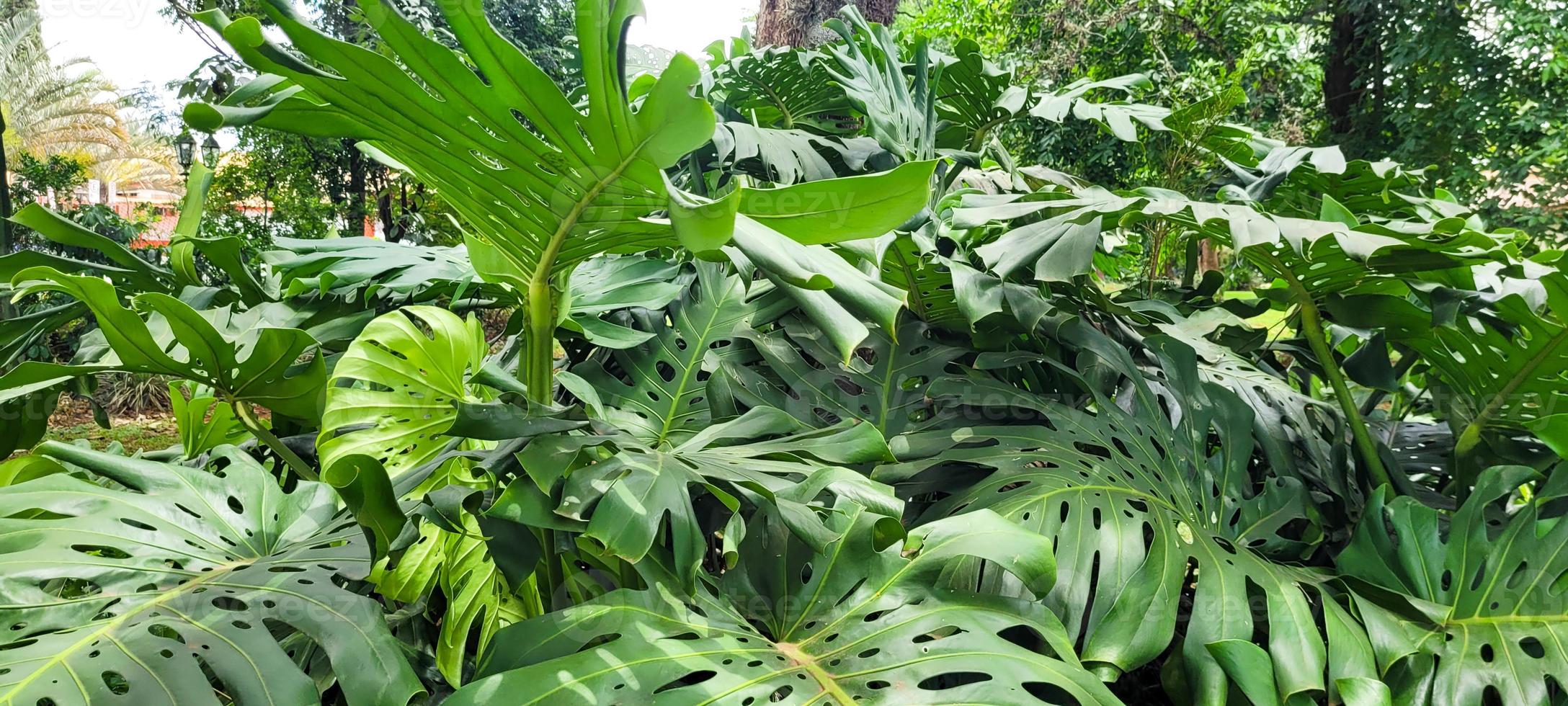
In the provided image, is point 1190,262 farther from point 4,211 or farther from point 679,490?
point 4,211

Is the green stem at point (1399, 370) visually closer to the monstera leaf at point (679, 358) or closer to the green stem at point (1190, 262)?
the green stem at point (1190, 262)

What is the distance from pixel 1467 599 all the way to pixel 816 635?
0.60 metres

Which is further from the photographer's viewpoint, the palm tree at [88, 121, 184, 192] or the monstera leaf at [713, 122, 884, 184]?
the palm tree at [88, 121, 184, 192]

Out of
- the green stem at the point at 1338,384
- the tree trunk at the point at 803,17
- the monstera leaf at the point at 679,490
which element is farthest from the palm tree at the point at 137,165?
the green stem at the point at 1338,384

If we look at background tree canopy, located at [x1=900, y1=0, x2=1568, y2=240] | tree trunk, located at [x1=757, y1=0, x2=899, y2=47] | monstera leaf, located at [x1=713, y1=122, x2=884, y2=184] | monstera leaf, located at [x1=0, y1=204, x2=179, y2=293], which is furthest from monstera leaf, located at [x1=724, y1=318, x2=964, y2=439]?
background tree canopy, located at [x1=900, y1=0, x2=1568, y2=240]

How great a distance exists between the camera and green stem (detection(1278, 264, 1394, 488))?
886 millimetres

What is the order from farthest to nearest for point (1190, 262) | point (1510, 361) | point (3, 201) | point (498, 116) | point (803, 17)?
point (803, 17)
point (3, 201)
point (1190, 262)
point (1510, 361)
point (498, 116)

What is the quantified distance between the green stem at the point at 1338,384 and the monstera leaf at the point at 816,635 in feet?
1.76

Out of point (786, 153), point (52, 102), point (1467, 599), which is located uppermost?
point (52, 102)

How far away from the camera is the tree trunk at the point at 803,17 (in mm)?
A: 1953

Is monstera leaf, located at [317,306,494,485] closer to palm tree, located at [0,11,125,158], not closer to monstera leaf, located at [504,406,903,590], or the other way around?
monstera leaf, located at [504,406,903,590]

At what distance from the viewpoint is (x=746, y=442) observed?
77 centimetres

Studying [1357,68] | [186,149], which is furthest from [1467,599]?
[186,149]

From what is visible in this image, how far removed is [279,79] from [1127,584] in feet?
2.22
